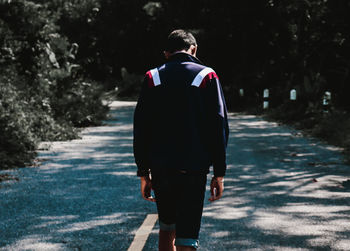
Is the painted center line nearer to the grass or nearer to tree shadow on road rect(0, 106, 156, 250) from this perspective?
tree shadow on road rect(0, 106, 156, 250)

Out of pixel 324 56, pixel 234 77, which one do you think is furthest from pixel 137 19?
pixel 324 56

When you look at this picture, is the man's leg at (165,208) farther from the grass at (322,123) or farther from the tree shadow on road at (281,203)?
the grass at (322,123)

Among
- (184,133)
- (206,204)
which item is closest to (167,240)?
(184,133)

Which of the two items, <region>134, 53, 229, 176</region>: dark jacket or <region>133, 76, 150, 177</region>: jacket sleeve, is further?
<region>133, 76, 150, 177</region>: jacket sleeve

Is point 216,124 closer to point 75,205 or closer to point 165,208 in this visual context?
point 165,208

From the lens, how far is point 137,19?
4603 centimetres

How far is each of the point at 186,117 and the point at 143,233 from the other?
7.75 ft

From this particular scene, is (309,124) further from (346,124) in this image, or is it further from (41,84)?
Result: (41,84)

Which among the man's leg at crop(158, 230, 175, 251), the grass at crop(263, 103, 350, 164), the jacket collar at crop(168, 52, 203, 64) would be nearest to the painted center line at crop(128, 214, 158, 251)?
the man's leg at crop(158, 230, 175, 251)

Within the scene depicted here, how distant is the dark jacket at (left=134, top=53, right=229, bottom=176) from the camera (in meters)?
3.34

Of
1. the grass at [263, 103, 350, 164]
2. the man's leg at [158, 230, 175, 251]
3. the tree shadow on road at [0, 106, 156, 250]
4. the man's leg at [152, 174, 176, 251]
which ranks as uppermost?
the man's leg at [152, 174, 176, 251]

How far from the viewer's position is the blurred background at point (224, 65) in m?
14.1

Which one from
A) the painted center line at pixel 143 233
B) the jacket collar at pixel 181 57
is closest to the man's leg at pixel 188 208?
the jacket collar at pixel 181 57

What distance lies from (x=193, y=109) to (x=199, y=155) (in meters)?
0.30
